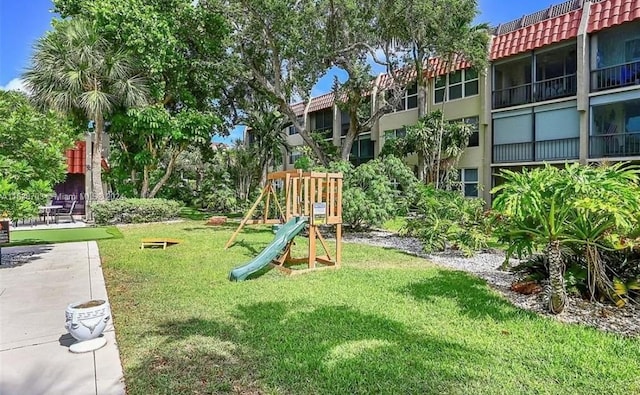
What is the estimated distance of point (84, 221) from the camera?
17812 millimetres

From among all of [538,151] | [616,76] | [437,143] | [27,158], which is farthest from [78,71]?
[616,76]

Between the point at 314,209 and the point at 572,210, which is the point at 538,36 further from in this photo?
the point at 572,210

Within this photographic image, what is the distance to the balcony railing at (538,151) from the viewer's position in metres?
17.3

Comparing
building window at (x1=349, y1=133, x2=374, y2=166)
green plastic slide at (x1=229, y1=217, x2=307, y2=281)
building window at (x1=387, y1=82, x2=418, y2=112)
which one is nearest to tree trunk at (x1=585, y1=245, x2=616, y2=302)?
green plastic slide at (x1=229, y1=217, x2=307, y2=281)

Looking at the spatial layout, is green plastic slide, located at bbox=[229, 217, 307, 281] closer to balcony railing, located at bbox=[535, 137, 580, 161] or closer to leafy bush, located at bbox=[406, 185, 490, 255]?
leafy bush, located at bbox=[406, 185, 490, 255]

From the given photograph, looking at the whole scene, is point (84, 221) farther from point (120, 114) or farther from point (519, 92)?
point (519, 92)

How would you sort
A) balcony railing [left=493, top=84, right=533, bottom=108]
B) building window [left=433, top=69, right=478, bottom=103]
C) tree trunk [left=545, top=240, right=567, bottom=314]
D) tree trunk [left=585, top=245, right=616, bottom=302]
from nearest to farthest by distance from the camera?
tree trunk [left=545, top=240, right=567, bottom=314] < tree trunk [left=585, top=245, right=616, bottom=302] < balcony railing [left=493, top=84, right=533, bottom=108] < building window [left=433, top=69, right=478, bottom=103]

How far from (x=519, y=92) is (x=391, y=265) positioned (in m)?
14.5

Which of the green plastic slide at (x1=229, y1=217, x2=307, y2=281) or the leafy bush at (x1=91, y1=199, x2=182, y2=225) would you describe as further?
the leafy bush at (x1=91, y1=199, x2=182, y2=225)

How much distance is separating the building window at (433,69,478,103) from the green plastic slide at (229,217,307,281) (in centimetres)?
1586

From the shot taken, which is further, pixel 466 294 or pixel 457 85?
pixel 457 85

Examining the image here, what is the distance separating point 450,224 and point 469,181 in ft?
38.8

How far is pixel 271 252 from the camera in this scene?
7688 mm

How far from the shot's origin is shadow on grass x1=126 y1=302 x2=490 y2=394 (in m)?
3.53
